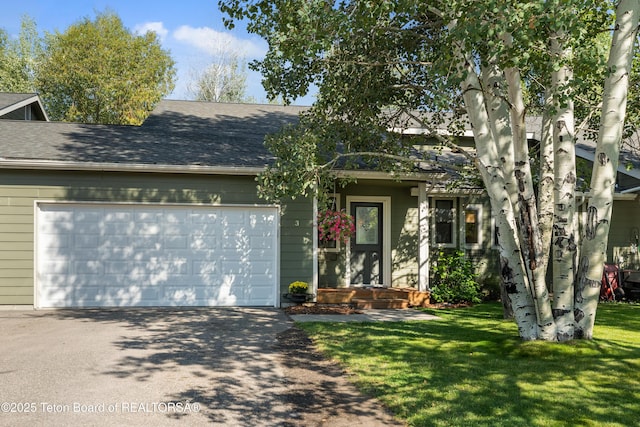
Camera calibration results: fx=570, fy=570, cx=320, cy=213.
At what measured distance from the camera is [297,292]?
37.6ft

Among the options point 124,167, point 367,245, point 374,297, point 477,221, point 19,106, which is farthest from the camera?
point 19,106

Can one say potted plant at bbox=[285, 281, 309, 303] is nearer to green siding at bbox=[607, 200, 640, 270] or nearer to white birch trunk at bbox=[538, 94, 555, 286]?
white birch trunk at bbox=[538, 94, 555, 286]

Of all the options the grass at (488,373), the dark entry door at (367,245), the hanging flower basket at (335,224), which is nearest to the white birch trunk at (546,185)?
the grass at (488,373)

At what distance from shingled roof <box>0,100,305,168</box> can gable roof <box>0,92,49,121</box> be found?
2468 mm

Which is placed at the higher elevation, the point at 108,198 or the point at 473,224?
the point at 108,198

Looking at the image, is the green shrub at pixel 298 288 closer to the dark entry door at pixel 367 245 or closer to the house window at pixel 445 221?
the dark entry door at pixel 367 245

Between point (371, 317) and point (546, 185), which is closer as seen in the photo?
point (546, 185)

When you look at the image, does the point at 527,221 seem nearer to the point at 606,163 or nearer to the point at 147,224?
the point at 606,163

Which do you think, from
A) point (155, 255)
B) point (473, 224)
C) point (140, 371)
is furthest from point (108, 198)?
point (473, 224)

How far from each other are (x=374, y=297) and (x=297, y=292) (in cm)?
188

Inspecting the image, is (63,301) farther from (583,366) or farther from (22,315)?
(583,366)

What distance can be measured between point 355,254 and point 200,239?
3.78 m

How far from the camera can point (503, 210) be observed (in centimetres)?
720

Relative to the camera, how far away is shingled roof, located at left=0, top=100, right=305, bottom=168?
1112 centimetres
